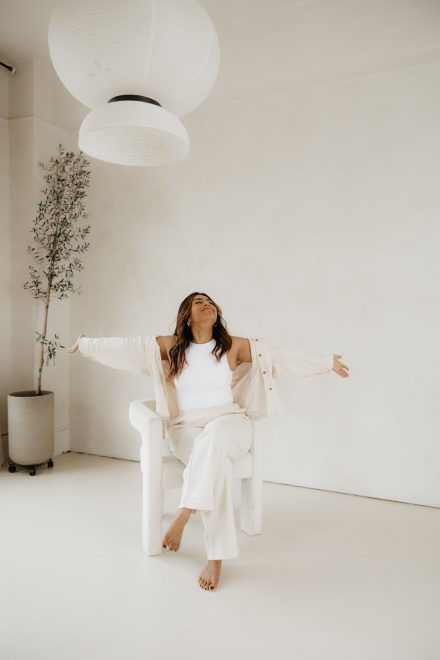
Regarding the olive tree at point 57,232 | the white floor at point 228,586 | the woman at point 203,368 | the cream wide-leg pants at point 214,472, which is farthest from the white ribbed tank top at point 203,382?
the olive tree at point 57,232

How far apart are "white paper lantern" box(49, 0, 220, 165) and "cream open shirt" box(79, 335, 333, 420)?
1269 millimetres

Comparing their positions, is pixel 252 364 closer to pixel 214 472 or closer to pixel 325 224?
pixel 214 472

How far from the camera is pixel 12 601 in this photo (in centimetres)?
188

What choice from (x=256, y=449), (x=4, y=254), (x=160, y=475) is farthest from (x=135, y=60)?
(x=4, y=254)

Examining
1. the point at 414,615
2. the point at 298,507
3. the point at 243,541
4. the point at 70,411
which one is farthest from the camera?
the point at 70,411

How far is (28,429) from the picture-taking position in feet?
11.3

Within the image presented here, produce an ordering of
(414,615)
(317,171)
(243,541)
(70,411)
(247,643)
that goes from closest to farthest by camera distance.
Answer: (247,643), (414,615), (243,541), (317,171), (70,411)

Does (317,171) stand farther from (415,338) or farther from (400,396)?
(400,396)

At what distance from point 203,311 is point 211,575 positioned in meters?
1.25

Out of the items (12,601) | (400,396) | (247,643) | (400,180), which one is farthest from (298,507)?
(400,180)

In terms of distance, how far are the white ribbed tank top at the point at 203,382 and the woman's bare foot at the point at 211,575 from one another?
748 millimetres

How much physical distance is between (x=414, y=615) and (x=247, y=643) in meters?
0.65

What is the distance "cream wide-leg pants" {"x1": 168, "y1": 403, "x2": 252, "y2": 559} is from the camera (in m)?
2.10

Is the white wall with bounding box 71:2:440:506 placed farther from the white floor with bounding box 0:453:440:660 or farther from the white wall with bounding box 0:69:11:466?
the white wall with bounding box 0:69:11:466
